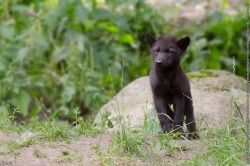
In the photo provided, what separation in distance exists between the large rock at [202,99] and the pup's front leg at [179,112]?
1.89 feet

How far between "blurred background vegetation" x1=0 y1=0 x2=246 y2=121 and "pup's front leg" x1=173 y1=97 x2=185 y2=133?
3025 millimetres

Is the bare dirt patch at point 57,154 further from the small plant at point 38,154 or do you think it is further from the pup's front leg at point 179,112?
the pup's front leg at point 179,112

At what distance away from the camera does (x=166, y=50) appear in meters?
6.38

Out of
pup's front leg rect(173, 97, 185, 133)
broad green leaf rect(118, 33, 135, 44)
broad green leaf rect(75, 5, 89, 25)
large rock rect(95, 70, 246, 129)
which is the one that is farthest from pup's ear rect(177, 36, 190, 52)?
broad green leaf rect(118, 33, 135, 44)

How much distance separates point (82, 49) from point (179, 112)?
4298mm

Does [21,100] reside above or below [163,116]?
above

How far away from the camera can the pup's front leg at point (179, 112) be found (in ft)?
20.3

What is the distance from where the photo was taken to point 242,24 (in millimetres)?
11695

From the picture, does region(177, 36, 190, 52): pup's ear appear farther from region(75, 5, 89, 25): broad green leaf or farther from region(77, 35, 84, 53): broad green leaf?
region(77, 35, 84, 53): broad green leaf

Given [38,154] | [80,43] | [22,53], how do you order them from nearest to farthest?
[38,154], [22,53], [80,43]

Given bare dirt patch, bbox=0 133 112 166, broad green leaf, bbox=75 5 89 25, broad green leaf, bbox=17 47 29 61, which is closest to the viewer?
bare dirt patch, bbox=0 133 112 166

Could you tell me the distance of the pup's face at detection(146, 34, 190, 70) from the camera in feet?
20.6

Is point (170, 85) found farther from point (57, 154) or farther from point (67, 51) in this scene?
point (67, 51)

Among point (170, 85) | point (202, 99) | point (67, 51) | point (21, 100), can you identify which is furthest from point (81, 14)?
point (170, 85)
